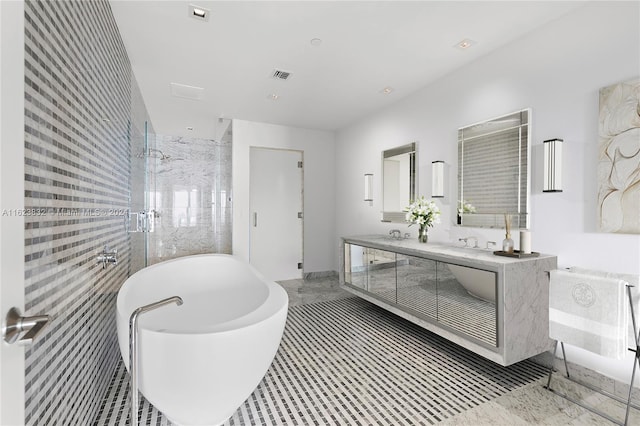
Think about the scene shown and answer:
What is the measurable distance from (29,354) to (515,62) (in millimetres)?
3273

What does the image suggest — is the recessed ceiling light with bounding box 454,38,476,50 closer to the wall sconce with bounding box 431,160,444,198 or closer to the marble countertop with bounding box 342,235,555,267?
the wall sconce with bounding box 431,160,444,198

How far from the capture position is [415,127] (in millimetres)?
3355

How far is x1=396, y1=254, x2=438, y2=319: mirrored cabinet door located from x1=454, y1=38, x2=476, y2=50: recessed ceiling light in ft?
5.77

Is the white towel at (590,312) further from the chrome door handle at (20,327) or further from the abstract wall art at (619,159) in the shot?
Result: the chrome door handle at (20,327)

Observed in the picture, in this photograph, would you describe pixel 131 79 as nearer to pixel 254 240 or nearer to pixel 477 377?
pixel 254 240

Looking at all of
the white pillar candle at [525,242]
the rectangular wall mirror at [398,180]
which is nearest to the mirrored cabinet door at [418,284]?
the white pillar candle at [525,242]

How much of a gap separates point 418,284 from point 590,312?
44.4 inches

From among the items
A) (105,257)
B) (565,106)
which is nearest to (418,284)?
(565,106)

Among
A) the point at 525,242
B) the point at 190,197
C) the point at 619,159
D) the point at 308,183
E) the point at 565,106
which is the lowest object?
the point at 525,242

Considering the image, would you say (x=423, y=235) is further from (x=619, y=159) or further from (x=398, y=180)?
(x=619, y=159)

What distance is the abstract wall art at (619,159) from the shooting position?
1722 millimetres

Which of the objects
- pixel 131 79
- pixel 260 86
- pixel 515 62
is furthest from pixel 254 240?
pixel 515 62

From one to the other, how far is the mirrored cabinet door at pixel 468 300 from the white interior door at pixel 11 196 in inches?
87.8

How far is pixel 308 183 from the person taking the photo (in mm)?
4887
